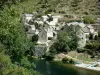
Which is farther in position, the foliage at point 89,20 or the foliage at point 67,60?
the foliage at point 89,20

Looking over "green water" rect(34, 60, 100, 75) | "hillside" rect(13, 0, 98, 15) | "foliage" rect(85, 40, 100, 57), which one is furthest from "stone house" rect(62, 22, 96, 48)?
"hillside" rect(13, 0, 98, 15)

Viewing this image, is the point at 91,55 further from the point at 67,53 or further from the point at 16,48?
the point at 16,48

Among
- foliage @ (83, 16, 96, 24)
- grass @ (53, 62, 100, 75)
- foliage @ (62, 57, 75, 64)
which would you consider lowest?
grass @ (53, 62, 100, 75)

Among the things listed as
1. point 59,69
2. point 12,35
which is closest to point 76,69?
point 59,69

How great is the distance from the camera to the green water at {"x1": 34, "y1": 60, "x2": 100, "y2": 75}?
4143 centimetres

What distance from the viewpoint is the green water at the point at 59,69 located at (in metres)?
41.4

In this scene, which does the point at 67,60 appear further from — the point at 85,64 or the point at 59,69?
the point at 59,69

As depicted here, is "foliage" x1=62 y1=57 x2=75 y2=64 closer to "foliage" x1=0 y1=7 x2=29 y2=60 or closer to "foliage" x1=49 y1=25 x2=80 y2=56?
"foliage" x1=49 y1=25 x2=80 y2=56

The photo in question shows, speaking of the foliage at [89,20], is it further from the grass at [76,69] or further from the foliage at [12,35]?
the foliage at [12,35]

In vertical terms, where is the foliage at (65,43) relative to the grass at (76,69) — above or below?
above

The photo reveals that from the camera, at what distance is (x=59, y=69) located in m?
43.9

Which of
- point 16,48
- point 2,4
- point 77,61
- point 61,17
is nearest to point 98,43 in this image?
point 77,61

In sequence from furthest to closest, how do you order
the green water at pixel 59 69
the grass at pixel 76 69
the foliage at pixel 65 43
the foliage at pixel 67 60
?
1. the foliage at pixel 65 43
2. the foliage at pixel 67 60
3. the grass at pixel 76 69
4. the green water at pixel 59 69

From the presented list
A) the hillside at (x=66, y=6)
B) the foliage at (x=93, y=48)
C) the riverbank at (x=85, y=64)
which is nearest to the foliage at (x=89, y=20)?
the hillside at (x=66, y=6)
